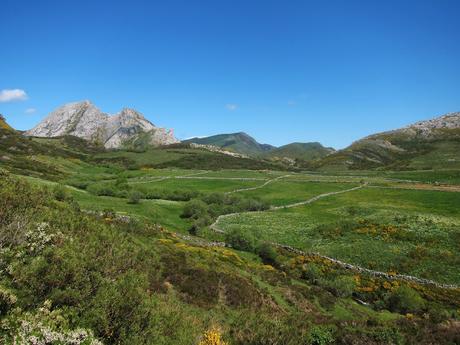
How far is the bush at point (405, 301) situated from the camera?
108ft

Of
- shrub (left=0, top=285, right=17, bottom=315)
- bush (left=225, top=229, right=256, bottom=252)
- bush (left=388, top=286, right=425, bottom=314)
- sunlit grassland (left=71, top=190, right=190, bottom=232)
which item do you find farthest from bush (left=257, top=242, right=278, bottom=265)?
shrub (left=0, top=285, right=17, bottom=315)

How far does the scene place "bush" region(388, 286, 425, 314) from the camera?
32812mm

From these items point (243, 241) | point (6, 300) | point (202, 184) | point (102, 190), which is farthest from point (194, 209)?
point (6, 300)

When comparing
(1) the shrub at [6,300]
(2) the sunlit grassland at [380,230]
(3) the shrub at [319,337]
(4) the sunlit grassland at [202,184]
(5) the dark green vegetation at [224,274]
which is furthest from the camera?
(4) the sunlit grassland at [202,184]

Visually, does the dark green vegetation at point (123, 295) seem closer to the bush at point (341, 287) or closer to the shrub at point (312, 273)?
the bush at point (341, 287)

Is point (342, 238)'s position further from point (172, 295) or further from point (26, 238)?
point (26, 238)

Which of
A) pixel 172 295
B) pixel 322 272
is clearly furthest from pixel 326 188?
pixel 172 295

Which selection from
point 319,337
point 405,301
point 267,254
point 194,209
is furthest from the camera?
point 194,209

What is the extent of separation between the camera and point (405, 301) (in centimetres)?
3306

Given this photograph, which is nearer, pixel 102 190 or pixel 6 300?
pixel 6 300

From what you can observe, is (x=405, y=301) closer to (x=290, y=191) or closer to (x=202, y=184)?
(x=290, y=191)

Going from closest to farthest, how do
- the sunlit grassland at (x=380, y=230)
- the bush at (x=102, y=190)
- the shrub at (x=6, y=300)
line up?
the shrub at (x=6, y=300) < the sunlit grassland at (x=380, y=230) < the bush at (x=102, y=190)

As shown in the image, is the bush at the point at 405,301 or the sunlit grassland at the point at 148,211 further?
the sunlit grassland at the point at 148,211

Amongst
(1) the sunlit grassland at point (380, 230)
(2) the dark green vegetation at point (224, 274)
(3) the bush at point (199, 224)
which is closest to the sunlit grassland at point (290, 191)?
(1) the sunlit grassland at point (380, 230)
